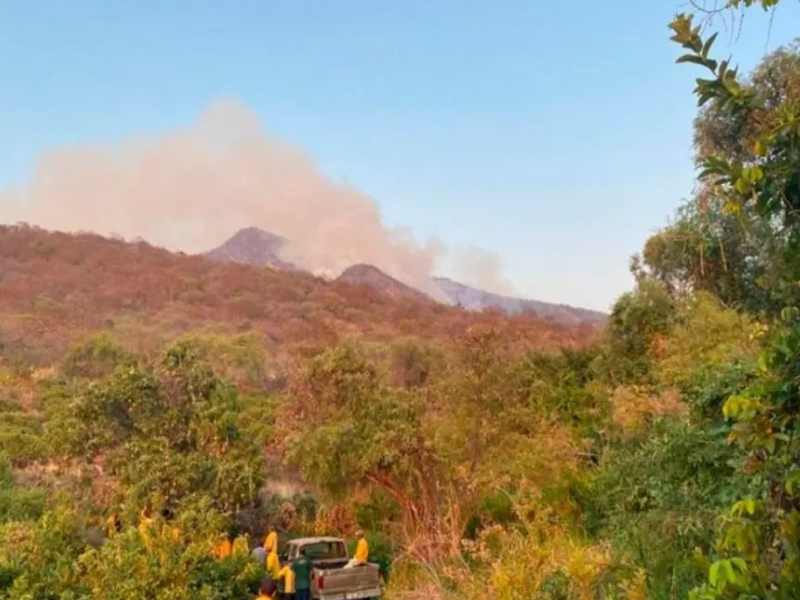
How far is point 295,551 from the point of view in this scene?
13961mm

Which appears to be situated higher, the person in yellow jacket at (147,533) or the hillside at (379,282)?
the hillside at (379,282)

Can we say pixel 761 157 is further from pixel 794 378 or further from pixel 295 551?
pixel 295 551

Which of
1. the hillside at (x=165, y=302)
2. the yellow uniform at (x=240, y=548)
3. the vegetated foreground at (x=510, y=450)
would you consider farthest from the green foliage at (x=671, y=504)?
the hillside at (x=165, y=302)

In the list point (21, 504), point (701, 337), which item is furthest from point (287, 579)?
point (701, 337)

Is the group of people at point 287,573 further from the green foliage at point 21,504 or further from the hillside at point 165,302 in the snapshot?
the hillside at point 165,302

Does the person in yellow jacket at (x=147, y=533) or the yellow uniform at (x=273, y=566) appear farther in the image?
the yellow uniform at (x=273, y=566)

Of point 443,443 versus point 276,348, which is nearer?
point 443,443

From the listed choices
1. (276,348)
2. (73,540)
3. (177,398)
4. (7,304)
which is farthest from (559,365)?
(7,304)

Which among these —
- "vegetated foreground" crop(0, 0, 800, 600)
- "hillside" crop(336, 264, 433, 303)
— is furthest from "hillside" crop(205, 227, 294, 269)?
"vegetated foreground" crop(0, 0, 800, 600)

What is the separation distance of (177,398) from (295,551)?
15.9 ft

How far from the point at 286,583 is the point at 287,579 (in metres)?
0.08

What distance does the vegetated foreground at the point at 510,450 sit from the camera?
2.55 metres

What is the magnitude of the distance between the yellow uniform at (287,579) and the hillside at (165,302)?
4092 cm

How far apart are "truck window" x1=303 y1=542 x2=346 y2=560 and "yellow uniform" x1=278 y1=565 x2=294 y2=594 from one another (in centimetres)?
181
